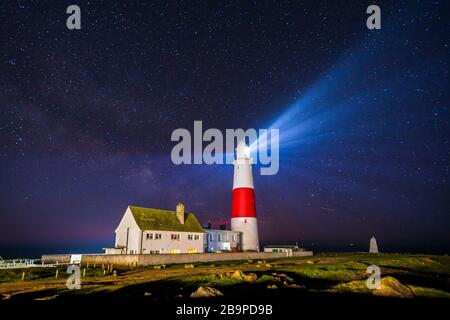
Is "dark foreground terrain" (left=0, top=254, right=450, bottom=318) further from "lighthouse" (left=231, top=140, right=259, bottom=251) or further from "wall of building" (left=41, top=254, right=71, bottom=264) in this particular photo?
"lighthouse" (left=231, top=140, right=259, bottom=251)

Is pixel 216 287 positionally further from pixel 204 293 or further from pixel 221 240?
pixel 221 240

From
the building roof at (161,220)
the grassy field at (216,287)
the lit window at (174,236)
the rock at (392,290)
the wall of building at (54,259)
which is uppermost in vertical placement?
the building roof at (161,220)

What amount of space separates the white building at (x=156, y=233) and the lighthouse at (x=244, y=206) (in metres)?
6.81

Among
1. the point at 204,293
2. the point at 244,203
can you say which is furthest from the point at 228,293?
the point at 244,203

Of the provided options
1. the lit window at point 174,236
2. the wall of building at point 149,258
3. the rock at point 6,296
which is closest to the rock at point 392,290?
the rock at point 6,296

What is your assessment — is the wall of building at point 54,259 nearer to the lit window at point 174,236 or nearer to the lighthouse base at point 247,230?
the lit window at point 174,236

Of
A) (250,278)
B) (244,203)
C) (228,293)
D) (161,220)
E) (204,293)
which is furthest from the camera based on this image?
(244,203)

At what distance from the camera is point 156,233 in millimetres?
41969

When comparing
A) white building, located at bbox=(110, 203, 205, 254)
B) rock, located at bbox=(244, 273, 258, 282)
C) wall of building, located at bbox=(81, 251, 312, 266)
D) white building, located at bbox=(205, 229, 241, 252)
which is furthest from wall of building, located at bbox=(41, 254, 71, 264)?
rock, located at bbox=(244, 273, 258, 282)

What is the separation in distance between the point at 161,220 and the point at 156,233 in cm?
309

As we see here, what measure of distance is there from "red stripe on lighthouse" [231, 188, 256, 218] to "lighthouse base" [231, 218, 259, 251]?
2.63 ft

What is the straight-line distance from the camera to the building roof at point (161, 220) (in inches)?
1655

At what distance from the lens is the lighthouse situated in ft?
169
